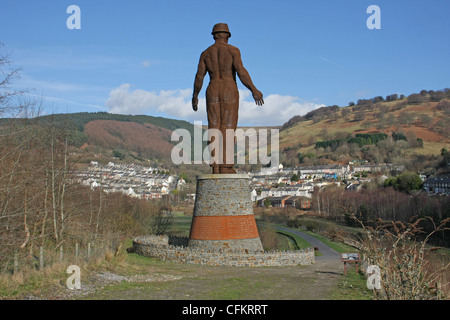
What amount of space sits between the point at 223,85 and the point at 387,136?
149197 mm

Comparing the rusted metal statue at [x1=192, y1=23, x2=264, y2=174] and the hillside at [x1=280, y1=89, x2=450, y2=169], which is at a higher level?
the hillside at [x1=280, y1=89, x2=450, y2=169]

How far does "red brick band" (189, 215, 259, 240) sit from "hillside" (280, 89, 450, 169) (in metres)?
109

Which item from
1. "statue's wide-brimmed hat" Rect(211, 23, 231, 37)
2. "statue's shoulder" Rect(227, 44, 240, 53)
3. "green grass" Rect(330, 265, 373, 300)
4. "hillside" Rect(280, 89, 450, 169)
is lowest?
"green grass" Rect(330, 265, 373, 300)

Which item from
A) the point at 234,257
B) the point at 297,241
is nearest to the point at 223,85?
the point at 234,257

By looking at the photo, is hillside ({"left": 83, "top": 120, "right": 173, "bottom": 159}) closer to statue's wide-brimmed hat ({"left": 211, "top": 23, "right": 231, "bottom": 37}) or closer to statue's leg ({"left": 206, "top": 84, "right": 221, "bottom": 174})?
statue's leg ({"left": 206, "top": 84, "right": 221, "bottom": 174})

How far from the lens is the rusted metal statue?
21.8m

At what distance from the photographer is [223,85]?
21922 mm

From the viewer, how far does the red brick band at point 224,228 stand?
808 inches

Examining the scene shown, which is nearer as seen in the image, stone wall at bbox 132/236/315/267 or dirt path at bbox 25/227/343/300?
dirt path at bbox 25/227/343/300

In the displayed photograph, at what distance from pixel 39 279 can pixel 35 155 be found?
8526 mm

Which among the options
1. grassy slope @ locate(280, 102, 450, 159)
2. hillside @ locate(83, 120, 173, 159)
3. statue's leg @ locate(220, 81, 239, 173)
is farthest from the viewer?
hillside @ locate(83, 120, 173, 159)

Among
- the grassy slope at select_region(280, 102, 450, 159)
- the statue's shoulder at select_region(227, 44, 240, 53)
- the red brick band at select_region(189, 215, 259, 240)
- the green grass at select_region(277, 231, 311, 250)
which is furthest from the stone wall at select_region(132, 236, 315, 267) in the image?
the grassy slope at select_region(280, 102, 450, 159)

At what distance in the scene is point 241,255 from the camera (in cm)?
1905
